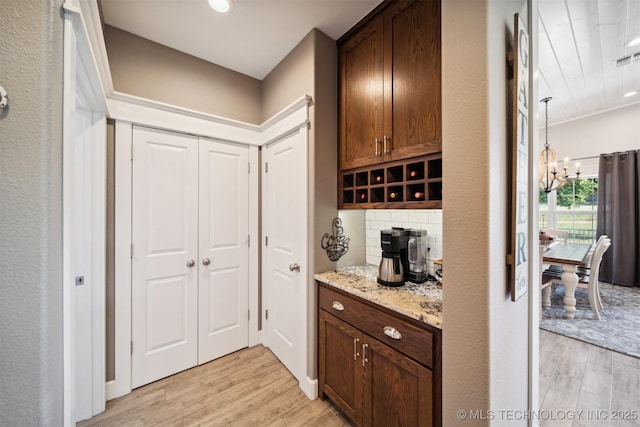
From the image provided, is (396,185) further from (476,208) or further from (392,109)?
(476,208)

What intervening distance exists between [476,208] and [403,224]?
40.3 inches

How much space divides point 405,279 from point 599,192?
524 cm

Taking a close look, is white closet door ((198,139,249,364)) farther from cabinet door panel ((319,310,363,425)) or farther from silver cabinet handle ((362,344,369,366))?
silver cabinet handle ((362,344,369,366))

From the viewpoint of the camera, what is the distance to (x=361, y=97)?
1.74m

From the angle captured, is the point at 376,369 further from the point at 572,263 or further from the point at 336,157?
the point at 572,263

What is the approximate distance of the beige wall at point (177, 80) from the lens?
1851mm

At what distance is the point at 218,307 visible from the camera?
225 centimetres

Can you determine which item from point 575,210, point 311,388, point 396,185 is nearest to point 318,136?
point 396,185

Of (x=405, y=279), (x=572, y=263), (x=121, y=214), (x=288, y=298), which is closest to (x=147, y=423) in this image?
(x=288, y=298)

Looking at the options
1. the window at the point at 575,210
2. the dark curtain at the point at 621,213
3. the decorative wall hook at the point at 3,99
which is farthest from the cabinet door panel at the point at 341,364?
the window at the point at 575,210

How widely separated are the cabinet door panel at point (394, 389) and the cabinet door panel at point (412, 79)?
109 cm

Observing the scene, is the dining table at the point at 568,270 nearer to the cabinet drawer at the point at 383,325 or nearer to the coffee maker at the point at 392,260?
the coffee maker at the point at 392,260

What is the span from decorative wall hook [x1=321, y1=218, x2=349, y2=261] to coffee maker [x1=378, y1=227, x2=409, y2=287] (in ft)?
1.46

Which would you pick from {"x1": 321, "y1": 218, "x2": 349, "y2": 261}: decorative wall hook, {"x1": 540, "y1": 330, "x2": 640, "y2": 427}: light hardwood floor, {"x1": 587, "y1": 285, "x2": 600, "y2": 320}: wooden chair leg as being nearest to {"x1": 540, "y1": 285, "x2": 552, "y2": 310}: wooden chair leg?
{"x1": 587, "y1": 285, "x2": 600, "y2": 320}: wooden chair leg
